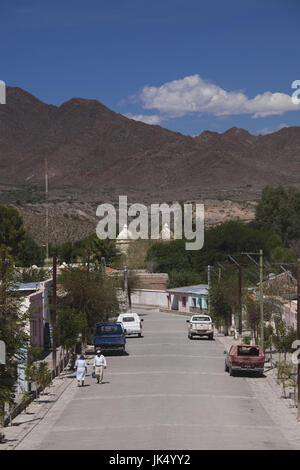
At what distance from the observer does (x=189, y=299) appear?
93.6 m

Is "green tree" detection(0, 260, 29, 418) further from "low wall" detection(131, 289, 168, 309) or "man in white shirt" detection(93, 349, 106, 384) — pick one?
"low wall" detection(131, 289, 168, 309)

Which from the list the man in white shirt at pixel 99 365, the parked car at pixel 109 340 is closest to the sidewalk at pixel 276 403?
the man in white shirt at pixel 99 365

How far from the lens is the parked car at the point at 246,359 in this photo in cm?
3300

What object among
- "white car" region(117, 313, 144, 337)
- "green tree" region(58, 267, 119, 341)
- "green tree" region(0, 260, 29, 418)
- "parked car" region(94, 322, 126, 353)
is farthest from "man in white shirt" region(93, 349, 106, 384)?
"white car" region(117, 313, 144, 337)

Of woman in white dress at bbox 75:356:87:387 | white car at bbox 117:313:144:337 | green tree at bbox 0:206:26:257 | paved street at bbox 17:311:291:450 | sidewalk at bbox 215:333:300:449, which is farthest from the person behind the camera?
green tree at bbox 0:206:26:257

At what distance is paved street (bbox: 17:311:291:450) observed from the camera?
18.8 metres

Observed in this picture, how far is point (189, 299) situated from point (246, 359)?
60.5 meters

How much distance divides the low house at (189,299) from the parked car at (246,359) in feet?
168

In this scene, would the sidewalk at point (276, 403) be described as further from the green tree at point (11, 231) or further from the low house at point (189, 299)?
the low house at point (189, 299)

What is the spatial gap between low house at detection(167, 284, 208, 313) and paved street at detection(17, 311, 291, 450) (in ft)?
162

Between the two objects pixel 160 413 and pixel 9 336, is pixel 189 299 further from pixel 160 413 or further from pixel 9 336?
pixel 9 336

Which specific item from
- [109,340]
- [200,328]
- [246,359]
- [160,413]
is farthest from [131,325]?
[160,413]

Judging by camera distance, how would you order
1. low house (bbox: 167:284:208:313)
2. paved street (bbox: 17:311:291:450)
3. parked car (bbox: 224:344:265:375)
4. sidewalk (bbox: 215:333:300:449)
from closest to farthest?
paved street (bbox: 17:311:291:450) < sidewalk (bbox: 215:333:300:449) < parked car (bbox: 224:344:265:375) < low house (bbox: 167:284:208:313)
